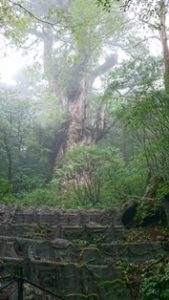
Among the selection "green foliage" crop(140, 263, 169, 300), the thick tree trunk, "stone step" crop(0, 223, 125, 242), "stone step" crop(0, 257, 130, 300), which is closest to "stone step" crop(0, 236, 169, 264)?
"stone step" crop(0, 257, 130, 300)

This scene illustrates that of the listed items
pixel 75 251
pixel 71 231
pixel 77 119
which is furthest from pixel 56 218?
pixel 77 119

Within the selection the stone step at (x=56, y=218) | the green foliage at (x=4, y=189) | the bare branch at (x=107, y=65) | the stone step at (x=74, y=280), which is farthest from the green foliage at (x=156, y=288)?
the bare branch at (x=107, y=65)

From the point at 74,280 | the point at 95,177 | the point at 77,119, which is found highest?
the point at 77,119

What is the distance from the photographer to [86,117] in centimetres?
2811

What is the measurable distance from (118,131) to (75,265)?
19419mm

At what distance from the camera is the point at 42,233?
1117cm

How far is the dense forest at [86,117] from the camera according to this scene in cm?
1260

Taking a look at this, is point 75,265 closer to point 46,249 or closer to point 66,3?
point 46,249

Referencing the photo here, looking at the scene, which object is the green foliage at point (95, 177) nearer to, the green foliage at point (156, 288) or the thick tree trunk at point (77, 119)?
the thick tree trunk at point (77, 119)

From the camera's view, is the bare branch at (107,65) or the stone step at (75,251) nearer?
the stone step at (75,251)

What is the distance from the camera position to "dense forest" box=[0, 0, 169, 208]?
496 inches

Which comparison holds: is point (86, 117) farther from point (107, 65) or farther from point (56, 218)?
point (56, 218)

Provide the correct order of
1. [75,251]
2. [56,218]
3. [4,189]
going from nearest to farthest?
[75,251], [56,218], [4,189]

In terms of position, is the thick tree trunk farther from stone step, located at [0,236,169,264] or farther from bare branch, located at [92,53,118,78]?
stone step, located at [0,236,169,264]
